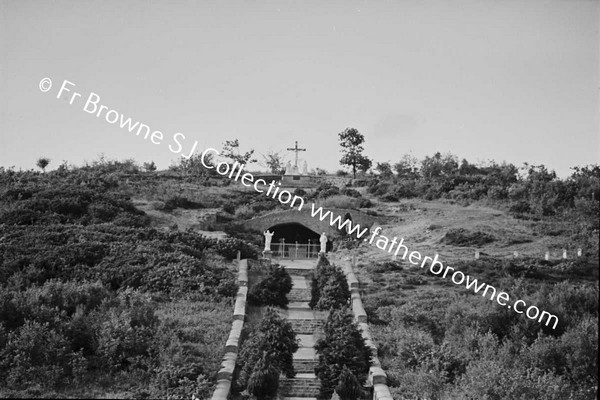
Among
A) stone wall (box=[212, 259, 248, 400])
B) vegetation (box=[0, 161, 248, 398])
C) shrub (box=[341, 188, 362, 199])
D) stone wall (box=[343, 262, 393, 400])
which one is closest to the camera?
vegetation (box=[0, 161, 248, 398])

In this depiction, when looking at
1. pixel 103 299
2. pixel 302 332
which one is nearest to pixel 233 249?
pixel 302 332

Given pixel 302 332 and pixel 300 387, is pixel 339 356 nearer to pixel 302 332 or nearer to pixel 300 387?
pixel 300 387

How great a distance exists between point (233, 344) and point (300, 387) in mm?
2143

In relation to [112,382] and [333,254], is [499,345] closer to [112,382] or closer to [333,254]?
[112,382]

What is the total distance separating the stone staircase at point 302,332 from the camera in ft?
61.8

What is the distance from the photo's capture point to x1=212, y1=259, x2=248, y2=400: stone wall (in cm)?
1722

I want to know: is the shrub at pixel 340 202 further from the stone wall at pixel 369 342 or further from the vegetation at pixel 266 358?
the vegetation at pixel 266 358

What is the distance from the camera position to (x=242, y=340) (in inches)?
819

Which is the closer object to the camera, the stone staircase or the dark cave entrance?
the stone staircase

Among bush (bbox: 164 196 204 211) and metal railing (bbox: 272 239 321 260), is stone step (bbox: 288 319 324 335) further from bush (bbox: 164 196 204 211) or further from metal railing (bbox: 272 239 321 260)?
bush (bbox: 164 196 204 211)

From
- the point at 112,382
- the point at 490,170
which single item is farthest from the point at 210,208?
the point at 490,170

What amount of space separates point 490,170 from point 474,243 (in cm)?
3078

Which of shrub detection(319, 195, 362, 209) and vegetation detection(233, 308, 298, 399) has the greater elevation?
shrub detection(319, 195, 362, 209)

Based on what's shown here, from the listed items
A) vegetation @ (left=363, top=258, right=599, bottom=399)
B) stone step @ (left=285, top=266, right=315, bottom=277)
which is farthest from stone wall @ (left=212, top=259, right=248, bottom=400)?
vegetation @ (left=363, top=258, right=599, bottom=399)
